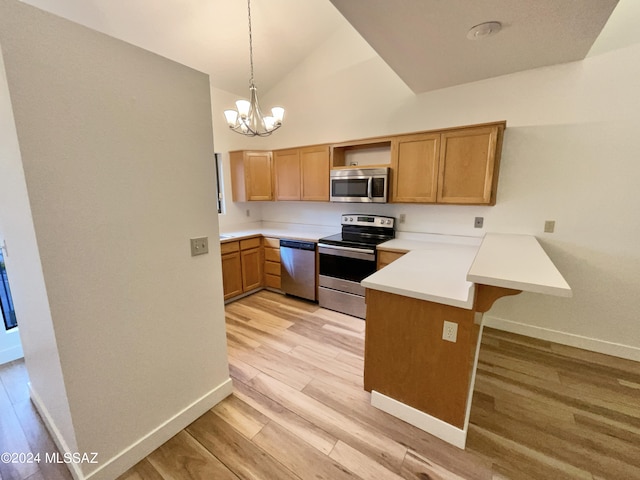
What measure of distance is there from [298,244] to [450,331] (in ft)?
7.90

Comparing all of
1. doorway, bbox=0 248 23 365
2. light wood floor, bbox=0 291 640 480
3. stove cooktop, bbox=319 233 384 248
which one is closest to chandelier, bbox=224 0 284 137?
stove cooktop, bbox=319 233 384 248

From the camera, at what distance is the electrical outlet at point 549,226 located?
101 inches

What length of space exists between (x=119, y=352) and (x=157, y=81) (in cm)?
149

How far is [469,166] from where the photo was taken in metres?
2.63

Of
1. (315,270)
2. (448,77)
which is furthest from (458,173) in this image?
(315,270)

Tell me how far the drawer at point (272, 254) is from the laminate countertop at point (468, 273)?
2050 mm

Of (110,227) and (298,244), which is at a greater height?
(110,227)

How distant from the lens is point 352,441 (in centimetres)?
161

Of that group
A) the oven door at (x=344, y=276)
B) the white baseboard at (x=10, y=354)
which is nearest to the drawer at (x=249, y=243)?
the oven door at (x=344, y=276)

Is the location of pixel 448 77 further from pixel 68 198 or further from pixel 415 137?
pixel 68 198

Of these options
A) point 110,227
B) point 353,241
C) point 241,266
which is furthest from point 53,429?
point 353,241

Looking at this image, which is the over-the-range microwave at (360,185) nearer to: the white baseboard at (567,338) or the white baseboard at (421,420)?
the white baseboard at (567,338)

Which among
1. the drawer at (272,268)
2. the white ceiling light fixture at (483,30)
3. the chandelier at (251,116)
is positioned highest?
the white ceiling light fixture at (483,30)

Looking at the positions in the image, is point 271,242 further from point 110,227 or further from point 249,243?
point 110,227
